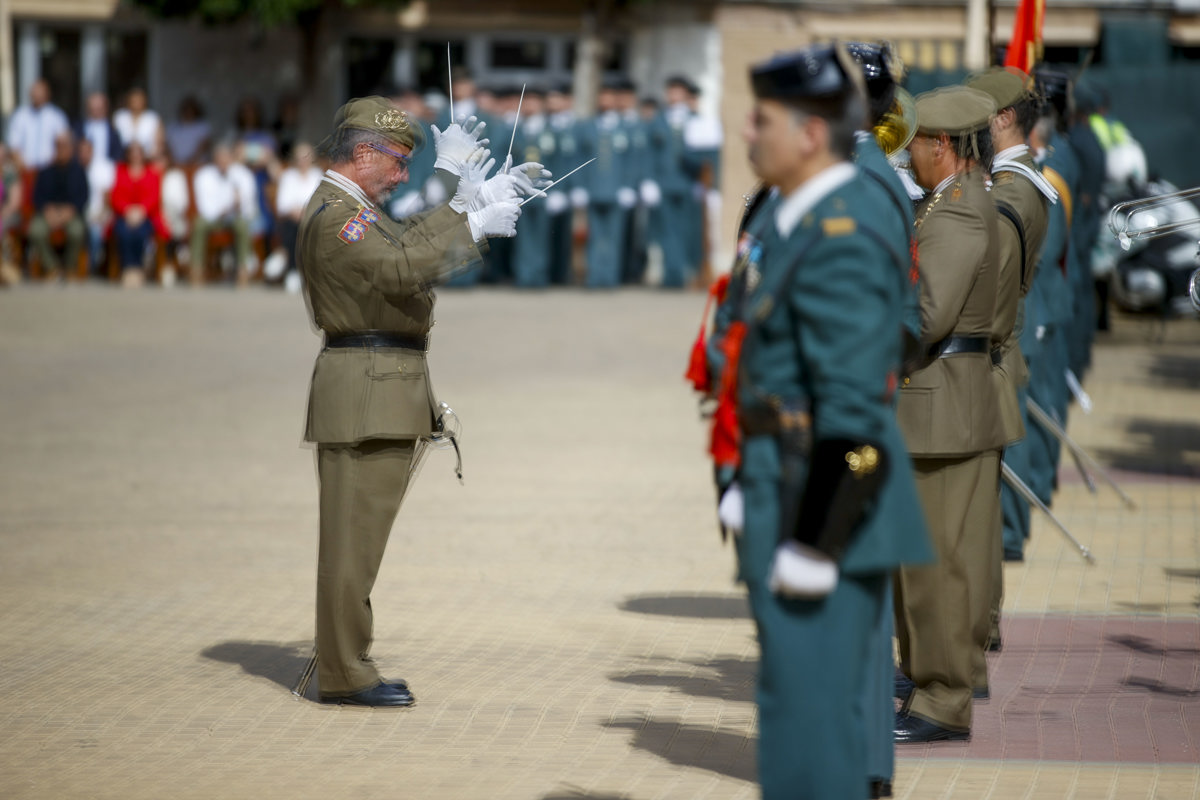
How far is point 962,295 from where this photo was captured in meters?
5.11

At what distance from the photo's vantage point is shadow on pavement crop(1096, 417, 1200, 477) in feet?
34.8

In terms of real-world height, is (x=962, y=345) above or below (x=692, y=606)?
above

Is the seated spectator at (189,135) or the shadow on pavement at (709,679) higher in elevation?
the seated spectator at (189,135)

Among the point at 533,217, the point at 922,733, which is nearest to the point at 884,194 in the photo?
the point at 922,733

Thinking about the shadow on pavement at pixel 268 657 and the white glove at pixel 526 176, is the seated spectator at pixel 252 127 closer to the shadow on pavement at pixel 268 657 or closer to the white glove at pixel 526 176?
the shadow on pavement at pixel 268 657

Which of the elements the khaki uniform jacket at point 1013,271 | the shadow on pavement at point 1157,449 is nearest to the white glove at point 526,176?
the khaki uniform jacket at point 1013,271

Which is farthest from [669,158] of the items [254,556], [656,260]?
[254,556]

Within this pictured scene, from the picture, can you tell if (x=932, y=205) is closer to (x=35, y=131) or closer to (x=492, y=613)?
(x=492, y=613)

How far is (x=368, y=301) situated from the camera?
18.4ft

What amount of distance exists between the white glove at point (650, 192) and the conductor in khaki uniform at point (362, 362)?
14.7 metres

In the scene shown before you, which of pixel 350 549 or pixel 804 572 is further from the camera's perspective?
pixel 350 549

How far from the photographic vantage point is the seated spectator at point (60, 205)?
2017cm

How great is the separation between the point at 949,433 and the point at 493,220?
1.61 m

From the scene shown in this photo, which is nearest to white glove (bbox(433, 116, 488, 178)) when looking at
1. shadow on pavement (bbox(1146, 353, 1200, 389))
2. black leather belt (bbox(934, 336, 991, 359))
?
black leather belt (bbox(934, 336, 991, 359))
